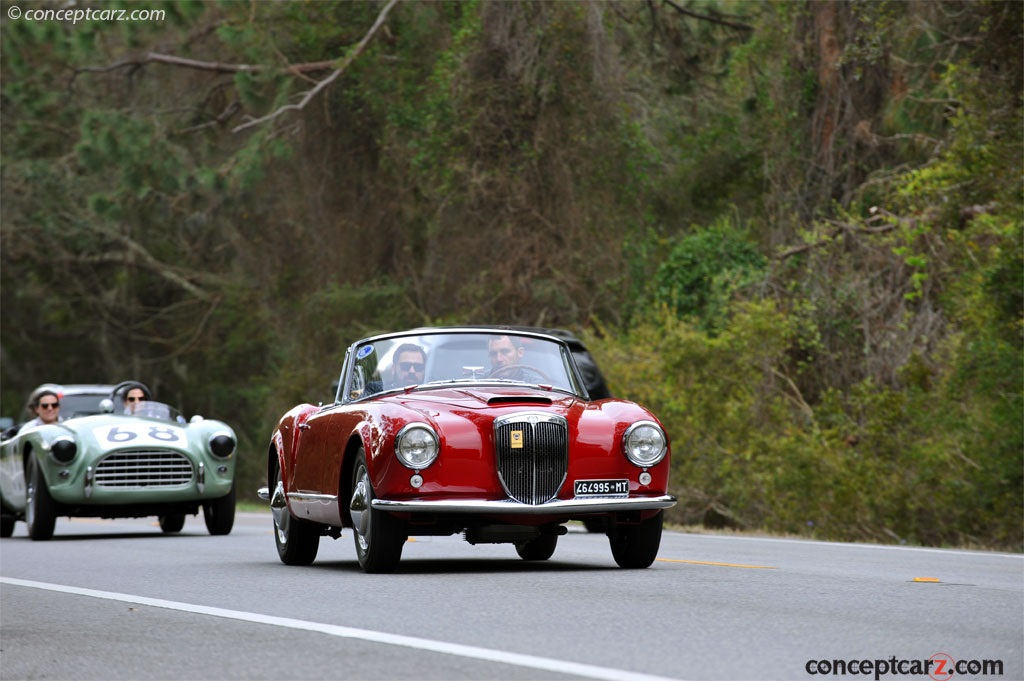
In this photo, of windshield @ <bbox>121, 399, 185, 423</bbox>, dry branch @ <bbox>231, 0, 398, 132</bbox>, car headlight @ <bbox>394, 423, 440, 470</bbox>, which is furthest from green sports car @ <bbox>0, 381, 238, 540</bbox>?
dry branch @ <bbox>231, 0, 398, 132</bbox>

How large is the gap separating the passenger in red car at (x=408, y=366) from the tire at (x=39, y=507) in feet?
21.5

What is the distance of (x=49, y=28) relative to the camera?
3488cm

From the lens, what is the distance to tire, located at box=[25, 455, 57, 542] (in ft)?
58.4

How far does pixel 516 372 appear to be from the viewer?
12844mm

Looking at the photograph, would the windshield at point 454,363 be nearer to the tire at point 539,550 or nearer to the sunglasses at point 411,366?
the sunglasses at point 411,366

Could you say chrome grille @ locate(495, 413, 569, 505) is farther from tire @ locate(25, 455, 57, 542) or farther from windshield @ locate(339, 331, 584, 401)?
tire @ locate(25, 455, 57, 542)

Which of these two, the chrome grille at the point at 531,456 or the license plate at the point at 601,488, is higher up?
the chrome grille at the point at 531,456

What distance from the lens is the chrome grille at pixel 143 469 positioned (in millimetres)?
17719

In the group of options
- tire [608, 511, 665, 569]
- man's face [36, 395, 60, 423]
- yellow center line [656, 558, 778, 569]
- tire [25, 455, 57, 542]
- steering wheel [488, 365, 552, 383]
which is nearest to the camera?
tire [608, 511, 665, 569]

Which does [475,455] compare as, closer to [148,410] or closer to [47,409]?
[148,410]

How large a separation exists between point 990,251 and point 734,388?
15.6 feet

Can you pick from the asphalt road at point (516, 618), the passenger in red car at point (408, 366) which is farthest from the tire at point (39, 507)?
the passenger in red car at point (408, 366)

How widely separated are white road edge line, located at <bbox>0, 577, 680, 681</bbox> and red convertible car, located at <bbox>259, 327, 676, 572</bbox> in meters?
1.67

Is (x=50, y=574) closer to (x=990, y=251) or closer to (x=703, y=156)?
(x=990, y=251)
